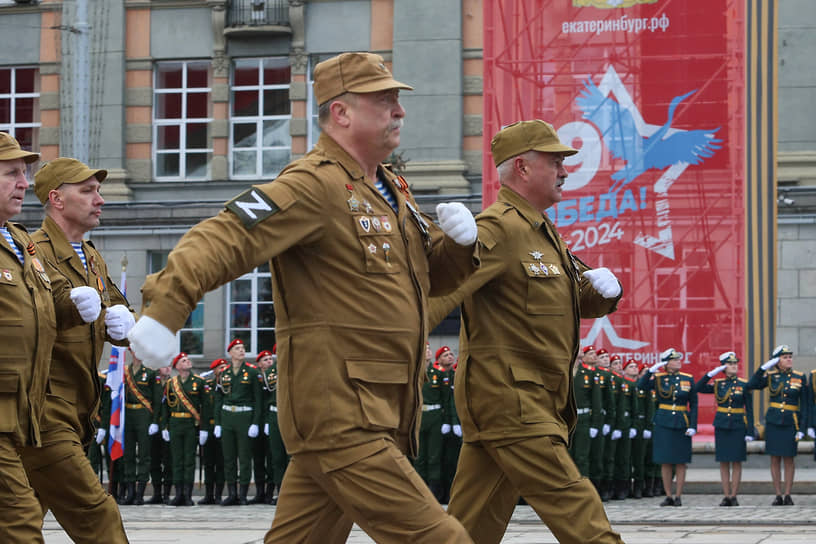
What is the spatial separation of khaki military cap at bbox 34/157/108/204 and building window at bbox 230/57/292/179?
1920cm

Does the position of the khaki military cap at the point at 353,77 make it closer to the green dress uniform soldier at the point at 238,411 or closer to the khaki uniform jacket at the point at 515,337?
the khaki uniform jacket at the point at 515,337

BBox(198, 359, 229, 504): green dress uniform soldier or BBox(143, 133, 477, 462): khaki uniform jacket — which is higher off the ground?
BBox(143, 133, 477, 462): khaki uniform jacket

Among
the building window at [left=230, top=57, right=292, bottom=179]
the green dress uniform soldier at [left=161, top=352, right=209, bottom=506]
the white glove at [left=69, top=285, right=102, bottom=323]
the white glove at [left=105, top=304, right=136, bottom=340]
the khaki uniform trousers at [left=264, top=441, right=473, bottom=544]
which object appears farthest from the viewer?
the building window at [left=230, top=57, right=292, bottom=179]

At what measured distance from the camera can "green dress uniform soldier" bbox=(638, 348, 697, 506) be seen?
16.4 meters

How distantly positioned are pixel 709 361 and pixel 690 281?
119cm

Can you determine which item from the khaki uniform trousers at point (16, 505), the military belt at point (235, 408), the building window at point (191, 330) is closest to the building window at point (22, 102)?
the building window at point (191, 330)

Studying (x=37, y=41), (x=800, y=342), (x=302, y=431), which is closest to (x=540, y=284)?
(x=302, y=431)

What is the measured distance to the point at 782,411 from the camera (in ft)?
53.2

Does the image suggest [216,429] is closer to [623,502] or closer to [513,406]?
[623,502]

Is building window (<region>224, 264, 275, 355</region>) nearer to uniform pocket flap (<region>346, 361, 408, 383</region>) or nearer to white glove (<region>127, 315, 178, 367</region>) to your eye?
uniform pocket flap (<region>346, 361, 408, 383</region>)

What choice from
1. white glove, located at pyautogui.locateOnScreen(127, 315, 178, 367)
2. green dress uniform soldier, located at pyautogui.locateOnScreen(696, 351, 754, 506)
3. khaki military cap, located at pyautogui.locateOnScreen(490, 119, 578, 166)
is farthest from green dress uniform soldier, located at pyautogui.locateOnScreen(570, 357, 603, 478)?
white glove, located at pyautogui.locateOnScreen(127, 315, 178, 367)

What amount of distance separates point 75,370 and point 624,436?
38.8 feet

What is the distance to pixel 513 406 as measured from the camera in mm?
6152

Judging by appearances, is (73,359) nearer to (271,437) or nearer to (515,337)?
(515,337)
